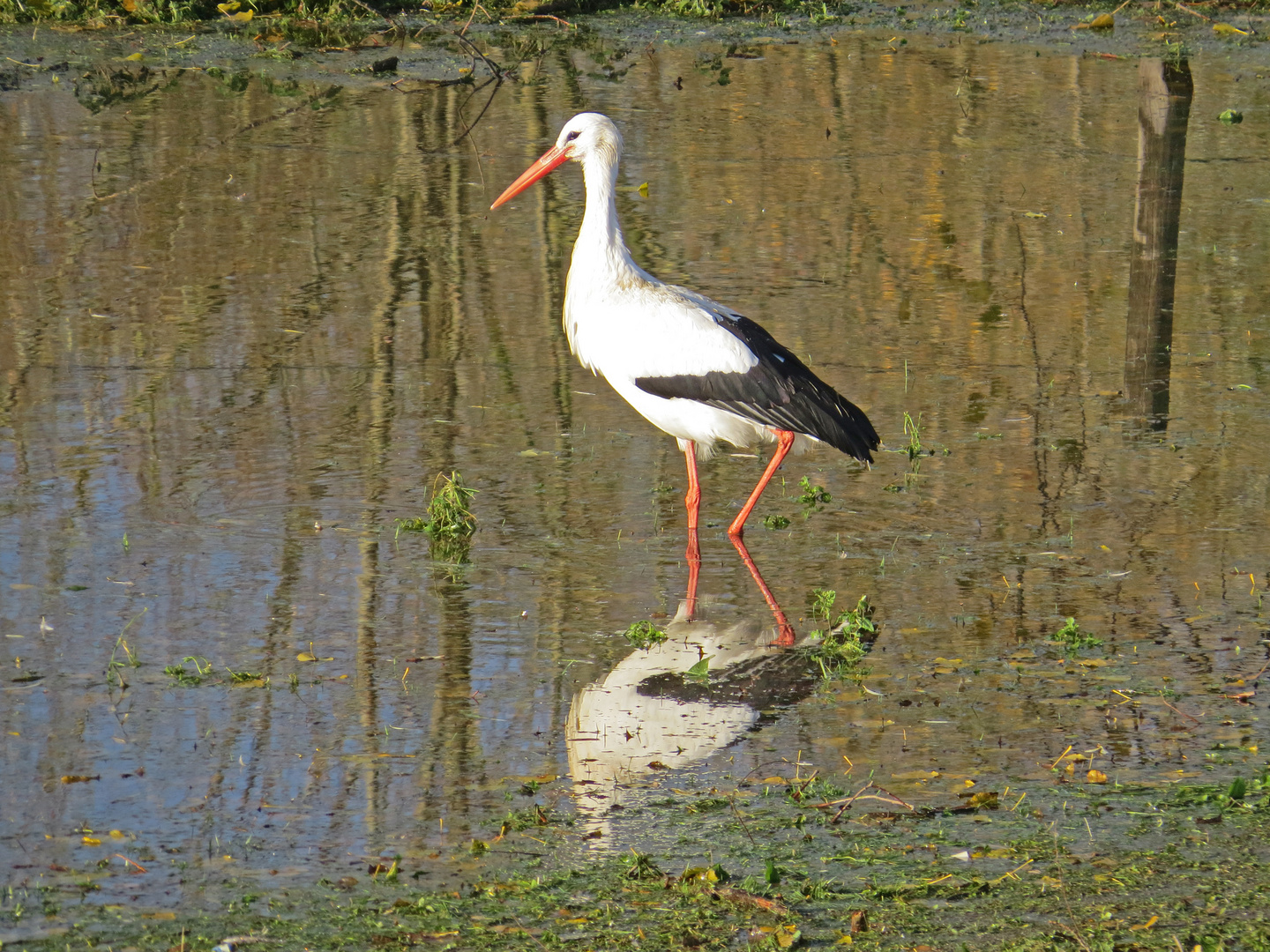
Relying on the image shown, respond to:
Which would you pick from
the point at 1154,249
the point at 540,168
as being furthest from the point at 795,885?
the point at 1154,249

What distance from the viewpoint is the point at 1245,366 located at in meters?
9.26

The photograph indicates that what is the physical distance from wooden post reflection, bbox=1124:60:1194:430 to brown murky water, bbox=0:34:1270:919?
4cm

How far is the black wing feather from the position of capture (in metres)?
7.04

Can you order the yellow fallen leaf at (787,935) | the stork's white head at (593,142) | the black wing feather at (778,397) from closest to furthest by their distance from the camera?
the yellow fallen leaf at (787,935)
the black wing feather at (778,397)
the stork's white head at (593,142)

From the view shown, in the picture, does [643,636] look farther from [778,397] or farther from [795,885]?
[795,885]

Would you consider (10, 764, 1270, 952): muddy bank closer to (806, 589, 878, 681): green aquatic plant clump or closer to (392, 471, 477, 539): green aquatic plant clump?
(806, 589, 878, 681): green aquatic plant clump

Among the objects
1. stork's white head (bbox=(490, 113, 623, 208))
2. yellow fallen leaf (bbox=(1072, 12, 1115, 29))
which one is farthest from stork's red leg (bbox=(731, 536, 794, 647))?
yellow fallen leaf (bbox=(1072, 12, 1115, 29))

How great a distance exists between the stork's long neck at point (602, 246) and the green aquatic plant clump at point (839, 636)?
1908 mm

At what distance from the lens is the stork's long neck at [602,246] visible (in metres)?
7.46

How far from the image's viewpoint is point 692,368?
716 cm

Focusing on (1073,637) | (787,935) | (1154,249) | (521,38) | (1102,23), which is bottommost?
(787,935)

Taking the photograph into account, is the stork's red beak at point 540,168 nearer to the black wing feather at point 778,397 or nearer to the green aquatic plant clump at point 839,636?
the black wing feather at point 778,397

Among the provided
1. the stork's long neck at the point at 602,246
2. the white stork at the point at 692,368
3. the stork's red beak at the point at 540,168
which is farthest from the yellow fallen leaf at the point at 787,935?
the stork's red beak at the point at 540,168

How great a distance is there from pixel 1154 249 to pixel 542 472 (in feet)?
15.9
